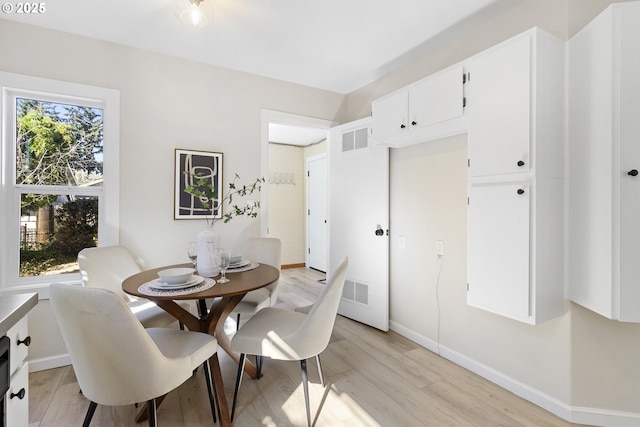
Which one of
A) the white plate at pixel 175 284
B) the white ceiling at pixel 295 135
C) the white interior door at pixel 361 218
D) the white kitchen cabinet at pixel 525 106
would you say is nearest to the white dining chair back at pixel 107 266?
the white plate at pixel 175 284

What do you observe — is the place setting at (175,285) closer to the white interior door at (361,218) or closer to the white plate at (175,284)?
the white plate at (175,284)

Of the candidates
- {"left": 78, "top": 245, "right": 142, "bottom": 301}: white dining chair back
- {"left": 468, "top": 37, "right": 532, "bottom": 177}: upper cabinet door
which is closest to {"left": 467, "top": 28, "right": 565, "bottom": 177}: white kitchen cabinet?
{"left": 468, "top": 37, "right": 532, "bottom": 177}: upper cabinet door

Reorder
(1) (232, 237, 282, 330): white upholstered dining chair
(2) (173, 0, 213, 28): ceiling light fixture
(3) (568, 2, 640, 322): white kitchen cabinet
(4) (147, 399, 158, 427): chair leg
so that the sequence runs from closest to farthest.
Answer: (4) (147, 399, 158, 427): chair leg
(3) (568, 2, 640, 322): white kitchen cabinet
(2) (173, 0, 213, 28): ceiling light fixture
(1) (232, 237, 282, 330): white upholstered dining chair

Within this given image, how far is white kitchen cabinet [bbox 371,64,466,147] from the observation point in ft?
7.25

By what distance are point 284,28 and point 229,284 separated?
1954mm

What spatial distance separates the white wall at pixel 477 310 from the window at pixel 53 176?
2559mm

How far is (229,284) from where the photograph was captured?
5.99 feet

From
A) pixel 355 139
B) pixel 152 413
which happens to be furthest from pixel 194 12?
pixel 152 413

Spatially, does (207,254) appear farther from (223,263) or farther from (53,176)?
(53,176)

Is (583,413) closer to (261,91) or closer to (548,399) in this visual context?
(548,399)

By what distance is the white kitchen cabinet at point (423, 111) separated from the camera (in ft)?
7.25

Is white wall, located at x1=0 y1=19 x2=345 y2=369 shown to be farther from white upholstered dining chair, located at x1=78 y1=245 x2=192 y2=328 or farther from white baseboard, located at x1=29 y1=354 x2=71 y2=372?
white upholstered dining chair, located at x1=78 y1=245 x2=192 y2=328

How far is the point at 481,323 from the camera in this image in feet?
7.56

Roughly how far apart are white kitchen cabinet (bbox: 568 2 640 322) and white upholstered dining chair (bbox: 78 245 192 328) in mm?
2659
